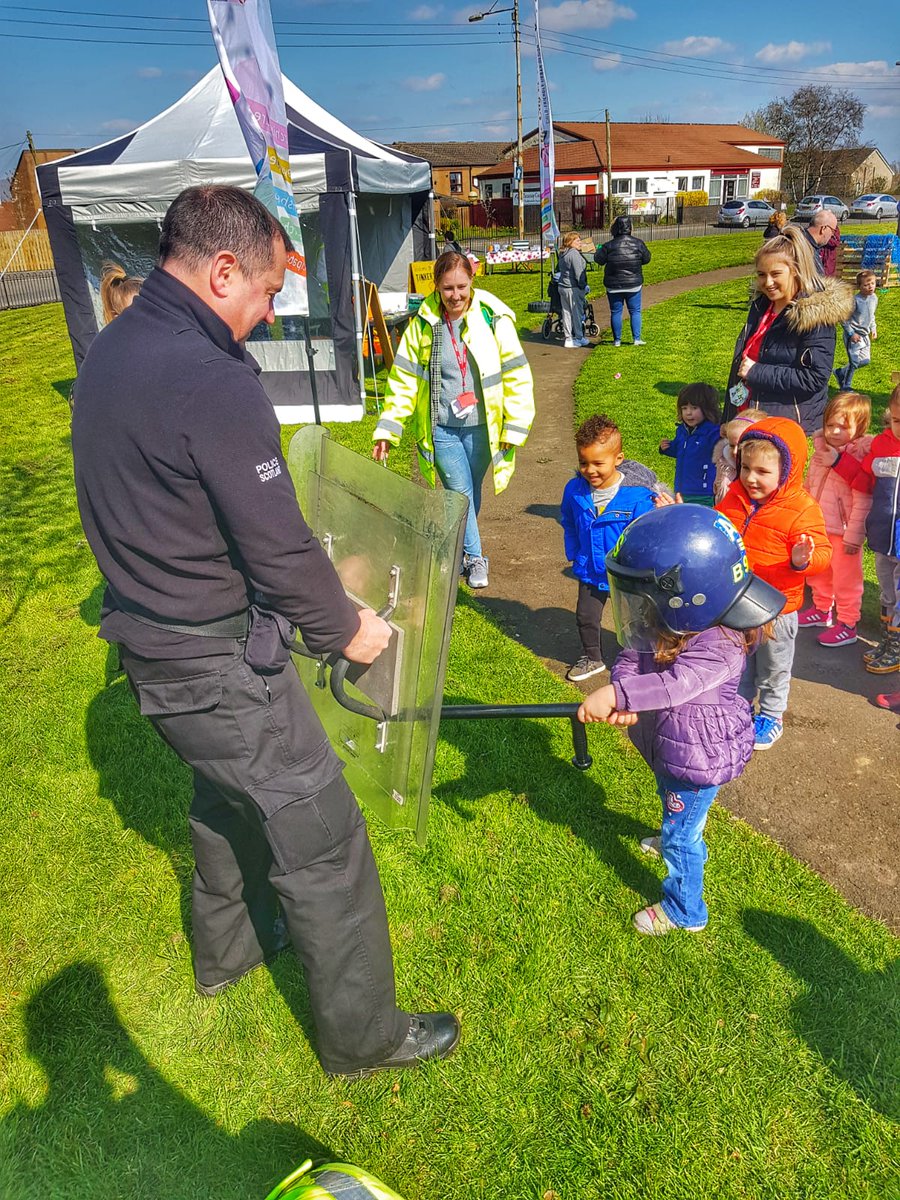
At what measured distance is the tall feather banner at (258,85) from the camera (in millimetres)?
5098

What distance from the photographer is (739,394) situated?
5027 mm

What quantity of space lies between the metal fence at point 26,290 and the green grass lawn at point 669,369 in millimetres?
20013

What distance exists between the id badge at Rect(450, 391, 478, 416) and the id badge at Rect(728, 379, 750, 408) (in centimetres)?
152

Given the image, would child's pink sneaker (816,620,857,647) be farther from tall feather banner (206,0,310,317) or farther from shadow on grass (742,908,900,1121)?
tall feather banner (206,0,310,317)

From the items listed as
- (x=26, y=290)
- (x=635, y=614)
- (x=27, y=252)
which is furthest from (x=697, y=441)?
(x=27, y=252)

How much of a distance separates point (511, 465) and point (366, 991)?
370 centimetres

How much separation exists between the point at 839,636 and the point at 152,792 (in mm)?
3869

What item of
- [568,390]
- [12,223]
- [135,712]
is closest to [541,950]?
[135,712]

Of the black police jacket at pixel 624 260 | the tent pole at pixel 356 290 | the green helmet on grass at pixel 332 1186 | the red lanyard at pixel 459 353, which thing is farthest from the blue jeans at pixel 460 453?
the black police jacket at pixel 624 260

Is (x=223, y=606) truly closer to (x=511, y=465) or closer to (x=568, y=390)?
(x=511, y=465)

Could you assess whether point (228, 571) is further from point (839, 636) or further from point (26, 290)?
point (26, 290)

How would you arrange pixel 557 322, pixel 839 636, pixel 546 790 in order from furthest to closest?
pixel 557 322, pixel 839 636, pixel 546 790

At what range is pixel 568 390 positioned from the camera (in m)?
11.7

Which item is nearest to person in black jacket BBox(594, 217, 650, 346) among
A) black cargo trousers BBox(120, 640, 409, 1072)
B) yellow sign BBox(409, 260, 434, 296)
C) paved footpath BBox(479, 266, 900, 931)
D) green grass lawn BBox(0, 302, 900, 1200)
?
yellow sign BBox(409, 260, 434, 296)
